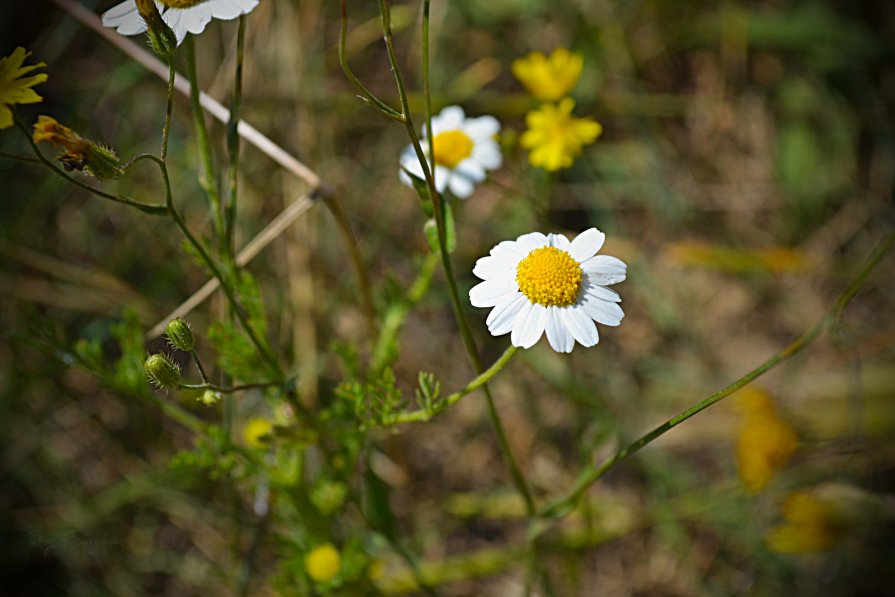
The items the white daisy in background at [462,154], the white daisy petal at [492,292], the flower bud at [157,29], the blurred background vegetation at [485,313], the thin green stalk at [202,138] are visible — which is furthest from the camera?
the blurred background vegetation at [485,313]

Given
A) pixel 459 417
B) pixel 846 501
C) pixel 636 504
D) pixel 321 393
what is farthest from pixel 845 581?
pixel 321 393

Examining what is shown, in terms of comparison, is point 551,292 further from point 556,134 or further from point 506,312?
point 556,134

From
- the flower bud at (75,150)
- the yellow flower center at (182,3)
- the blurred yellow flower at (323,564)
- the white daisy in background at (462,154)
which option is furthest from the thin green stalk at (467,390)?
the yellow flower center at (182,3)

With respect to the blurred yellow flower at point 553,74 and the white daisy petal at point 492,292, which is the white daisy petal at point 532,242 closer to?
the white daisy petal at point 492,292

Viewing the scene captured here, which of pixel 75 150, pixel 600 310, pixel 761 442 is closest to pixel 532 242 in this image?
pixel 600 310

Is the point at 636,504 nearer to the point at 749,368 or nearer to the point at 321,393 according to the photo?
the point at 749,368

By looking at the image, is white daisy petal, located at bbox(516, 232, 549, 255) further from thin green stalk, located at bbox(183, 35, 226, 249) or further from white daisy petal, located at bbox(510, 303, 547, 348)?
thin green stalk, located at bbox(183, 35, 226, 249)

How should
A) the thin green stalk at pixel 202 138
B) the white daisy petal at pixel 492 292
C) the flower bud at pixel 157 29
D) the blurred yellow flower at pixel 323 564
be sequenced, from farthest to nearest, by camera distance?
the blurred yellow flower at pixel 323 564 < the thin green stalk at pixel 202 138 < the white daisy petal at pixel 492 292 < the flower bud at pixel 157 29
